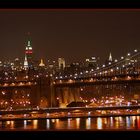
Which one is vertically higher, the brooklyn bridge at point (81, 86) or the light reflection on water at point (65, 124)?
the brooklyn bridge at point (81, 86)

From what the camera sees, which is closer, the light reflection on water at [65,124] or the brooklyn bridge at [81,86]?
the light reflection on water at [65,124]

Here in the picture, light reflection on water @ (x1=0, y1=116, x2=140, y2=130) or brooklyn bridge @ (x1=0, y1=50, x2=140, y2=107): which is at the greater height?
brooklyn bridge @ (x1=0, y1=50, x2=140, y2=107)

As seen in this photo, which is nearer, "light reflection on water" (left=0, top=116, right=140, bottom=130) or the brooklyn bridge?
"light reflection on water" (left=0, top=116, right=140, bottom=130)

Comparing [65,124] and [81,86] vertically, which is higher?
[81,86]

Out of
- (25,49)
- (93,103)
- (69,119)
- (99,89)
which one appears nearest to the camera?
(25,49)

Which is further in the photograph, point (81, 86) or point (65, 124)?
point (81, 86)

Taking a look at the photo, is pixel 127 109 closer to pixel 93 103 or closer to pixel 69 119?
pixel 93 103
